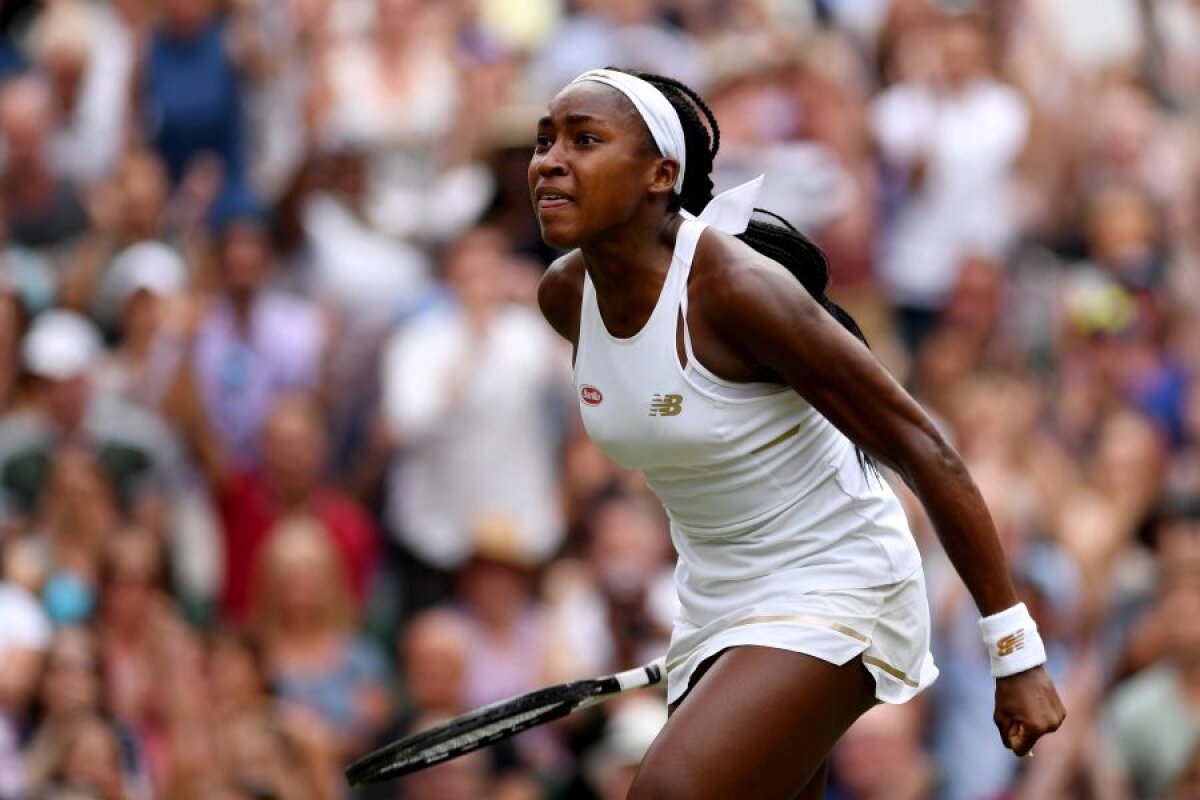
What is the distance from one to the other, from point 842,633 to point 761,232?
101 centimetres

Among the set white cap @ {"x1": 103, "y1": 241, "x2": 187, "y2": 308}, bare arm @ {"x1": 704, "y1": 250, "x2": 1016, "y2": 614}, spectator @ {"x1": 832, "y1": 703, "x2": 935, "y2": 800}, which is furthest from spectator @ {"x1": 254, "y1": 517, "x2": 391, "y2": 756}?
bare arm @ {"x1": 704, "y1": 250, "x2": 1016, "y2": 614}

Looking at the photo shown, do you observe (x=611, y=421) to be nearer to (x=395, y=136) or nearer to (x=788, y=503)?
(x=788, y=503)

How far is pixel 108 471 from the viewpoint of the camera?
9.68m

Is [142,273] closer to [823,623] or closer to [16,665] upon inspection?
[16,665]

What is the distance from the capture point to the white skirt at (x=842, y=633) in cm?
526

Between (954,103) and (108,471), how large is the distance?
15.8 ft

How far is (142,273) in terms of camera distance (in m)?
10.3

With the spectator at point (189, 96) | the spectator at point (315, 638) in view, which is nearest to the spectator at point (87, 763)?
the spectator at point (315, 638)

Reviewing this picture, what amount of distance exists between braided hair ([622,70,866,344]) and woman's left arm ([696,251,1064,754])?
0.41 meters

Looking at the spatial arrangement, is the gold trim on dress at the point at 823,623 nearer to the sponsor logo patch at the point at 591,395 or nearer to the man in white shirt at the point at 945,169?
the sponsor logo patch at the point at 591,395

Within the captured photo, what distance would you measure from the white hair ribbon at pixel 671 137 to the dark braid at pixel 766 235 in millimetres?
47

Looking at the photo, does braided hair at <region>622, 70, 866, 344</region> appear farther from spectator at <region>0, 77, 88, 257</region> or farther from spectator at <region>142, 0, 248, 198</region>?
spectator at <region>142, 0, 248, 198</region>

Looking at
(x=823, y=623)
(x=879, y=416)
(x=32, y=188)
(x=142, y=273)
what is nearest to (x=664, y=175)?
(x=879, y=416)

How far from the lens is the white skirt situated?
5.26 m
